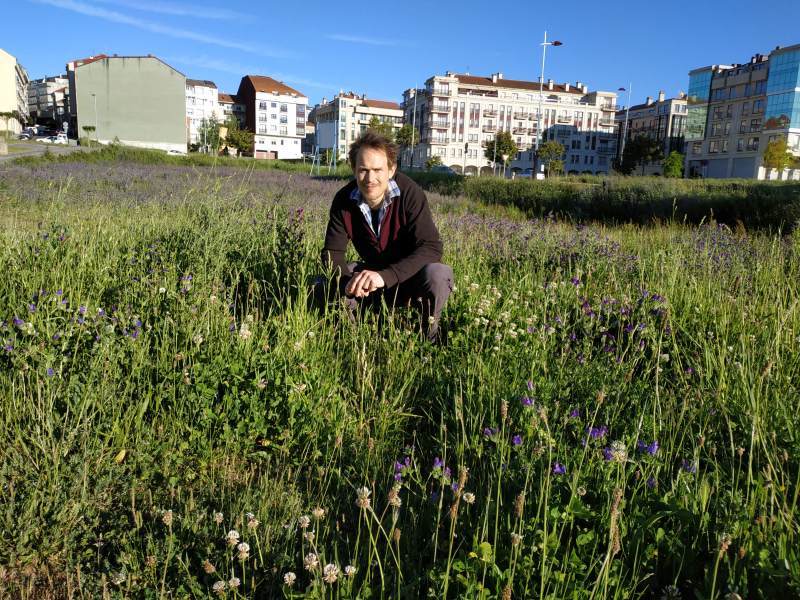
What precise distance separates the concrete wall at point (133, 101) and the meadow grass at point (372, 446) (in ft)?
208

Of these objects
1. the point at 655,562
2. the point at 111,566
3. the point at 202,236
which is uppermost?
the point at 202,236

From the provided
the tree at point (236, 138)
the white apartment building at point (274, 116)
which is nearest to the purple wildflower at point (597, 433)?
the tree at point (236, 138)

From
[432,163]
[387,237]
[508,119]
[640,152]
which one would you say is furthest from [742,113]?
[387,237]

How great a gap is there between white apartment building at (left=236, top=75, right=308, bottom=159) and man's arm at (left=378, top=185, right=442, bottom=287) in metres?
97.6

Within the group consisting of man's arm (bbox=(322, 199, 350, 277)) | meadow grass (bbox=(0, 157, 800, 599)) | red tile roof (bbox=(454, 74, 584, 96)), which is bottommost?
meadow grass (bbox=(0, 157, 800, 599))

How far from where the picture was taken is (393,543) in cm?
183

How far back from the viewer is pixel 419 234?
383cm

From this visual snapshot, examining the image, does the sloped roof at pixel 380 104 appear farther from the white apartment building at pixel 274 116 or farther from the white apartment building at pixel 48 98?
the white apartment building at pixel 48 98

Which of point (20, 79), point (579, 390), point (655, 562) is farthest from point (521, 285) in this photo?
point (20, 79)

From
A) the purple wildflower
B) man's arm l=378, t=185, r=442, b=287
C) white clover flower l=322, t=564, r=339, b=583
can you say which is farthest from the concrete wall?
white clover flower l=322, t=564, r=339, b=583

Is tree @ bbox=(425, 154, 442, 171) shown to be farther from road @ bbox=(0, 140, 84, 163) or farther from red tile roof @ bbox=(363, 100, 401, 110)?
red tile roof @ bbox=(363, 100, 401, 110)

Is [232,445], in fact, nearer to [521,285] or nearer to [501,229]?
[521,285]

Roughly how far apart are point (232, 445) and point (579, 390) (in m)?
1.55

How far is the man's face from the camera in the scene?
3691mm
